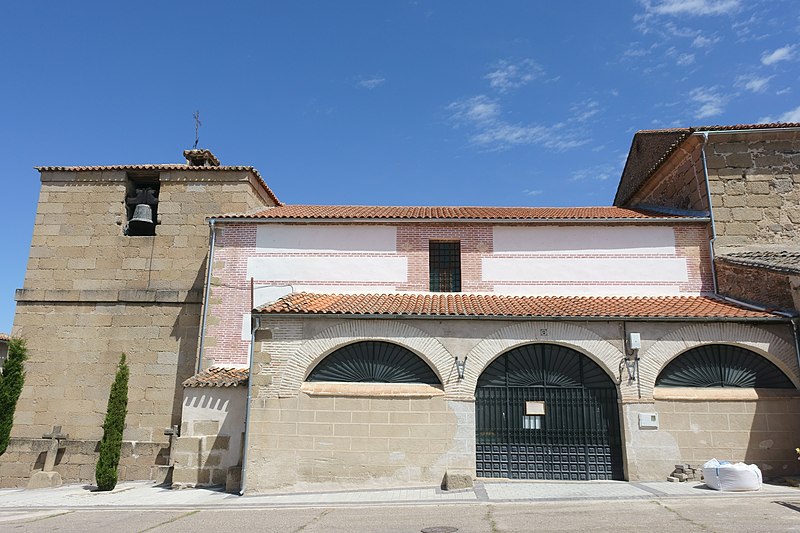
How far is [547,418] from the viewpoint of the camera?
34.2 ft

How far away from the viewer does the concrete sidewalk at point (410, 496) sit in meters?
8.74

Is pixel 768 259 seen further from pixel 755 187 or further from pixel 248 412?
pixel 248 412

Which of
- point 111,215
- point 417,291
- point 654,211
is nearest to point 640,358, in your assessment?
point 417,291

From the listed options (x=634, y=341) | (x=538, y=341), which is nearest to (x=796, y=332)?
(x=634, y=341)

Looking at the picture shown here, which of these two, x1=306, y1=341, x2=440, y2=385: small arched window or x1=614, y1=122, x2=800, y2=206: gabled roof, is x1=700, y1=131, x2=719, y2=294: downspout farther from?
x1=306, y1=341, x2=440, y2=385: small arched window

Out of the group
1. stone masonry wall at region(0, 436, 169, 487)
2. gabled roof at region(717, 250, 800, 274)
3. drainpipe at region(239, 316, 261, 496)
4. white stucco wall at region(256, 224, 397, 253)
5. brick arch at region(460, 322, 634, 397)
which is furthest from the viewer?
white stucco wall at region(256, 224, 397, 253)

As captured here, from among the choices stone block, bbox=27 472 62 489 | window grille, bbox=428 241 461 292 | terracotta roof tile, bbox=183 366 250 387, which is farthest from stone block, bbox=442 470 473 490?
stone block, bbox=27 472 62 489

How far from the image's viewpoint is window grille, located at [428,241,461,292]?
43.7ft

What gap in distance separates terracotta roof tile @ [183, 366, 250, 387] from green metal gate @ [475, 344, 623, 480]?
489 centimetres

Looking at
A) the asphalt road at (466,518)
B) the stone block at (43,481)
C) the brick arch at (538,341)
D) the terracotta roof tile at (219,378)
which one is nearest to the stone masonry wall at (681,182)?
the brick arch at (538,341)

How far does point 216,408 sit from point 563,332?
7039mm

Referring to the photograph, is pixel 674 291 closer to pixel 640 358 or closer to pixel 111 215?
pixel 640 358

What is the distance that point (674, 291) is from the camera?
12.7m

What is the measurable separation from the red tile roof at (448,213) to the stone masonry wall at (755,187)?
1153mm
